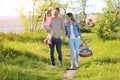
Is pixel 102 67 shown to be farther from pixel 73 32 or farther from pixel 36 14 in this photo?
pixel 36 14

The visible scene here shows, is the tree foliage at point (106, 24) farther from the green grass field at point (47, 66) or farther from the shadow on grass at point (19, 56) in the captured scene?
the shadow on grass at point (19, 56)

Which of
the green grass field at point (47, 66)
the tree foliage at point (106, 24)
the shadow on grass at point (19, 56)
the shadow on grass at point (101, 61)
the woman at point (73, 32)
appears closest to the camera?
the green grass field at point (47, 66)

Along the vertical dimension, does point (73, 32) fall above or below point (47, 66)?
above

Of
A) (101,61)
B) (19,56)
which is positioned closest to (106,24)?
(101,61)

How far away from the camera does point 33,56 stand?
14.9 metres

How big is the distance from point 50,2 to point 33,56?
18.3 meters

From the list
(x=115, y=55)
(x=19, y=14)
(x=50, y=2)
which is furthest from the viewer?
(x=19, y=14)

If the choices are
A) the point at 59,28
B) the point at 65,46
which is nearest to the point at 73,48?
the point at 59,28

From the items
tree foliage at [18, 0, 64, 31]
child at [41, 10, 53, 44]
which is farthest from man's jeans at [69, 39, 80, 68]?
tree foliage at [18, 0, 64, 31]

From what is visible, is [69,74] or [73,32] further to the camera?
[73,32]

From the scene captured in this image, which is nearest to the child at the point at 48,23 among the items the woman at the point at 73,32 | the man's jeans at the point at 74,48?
the woman at the point at 73,32

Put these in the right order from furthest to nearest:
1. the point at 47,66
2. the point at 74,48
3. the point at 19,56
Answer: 1. the point at 19,56
2. the point at 47,66
3. the point at 74,48

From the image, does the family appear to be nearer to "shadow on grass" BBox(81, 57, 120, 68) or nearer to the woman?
the woman

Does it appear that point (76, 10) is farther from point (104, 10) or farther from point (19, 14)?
point (104, 10)
